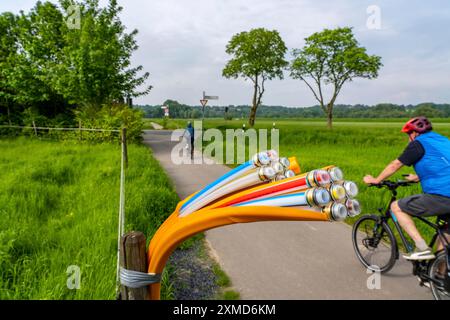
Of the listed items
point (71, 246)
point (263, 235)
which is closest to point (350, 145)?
point (263, 235)

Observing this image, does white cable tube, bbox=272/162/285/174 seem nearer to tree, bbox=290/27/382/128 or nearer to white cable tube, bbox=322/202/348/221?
white cable tube, bbox=322/202/348/221

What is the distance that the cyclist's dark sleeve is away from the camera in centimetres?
270

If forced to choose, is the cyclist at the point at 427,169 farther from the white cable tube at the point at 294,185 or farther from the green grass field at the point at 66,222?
the green grass field at the point at 66,222

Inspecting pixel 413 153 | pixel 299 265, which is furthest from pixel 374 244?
pixel 413 153

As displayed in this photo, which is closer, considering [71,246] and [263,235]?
[71,246]

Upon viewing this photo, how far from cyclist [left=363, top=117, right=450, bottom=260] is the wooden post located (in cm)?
269

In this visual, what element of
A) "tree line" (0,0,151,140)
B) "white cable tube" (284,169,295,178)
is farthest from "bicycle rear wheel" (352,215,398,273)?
"tree line" (0,0,151,140)

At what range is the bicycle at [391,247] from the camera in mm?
2812

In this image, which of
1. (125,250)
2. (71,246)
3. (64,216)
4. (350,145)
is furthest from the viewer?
(350,145)

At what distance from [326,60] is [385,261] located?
30.1 metres

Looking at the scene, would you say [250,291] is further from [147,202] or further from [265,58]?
[265,58]

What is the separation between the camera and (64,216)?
4.54 metres

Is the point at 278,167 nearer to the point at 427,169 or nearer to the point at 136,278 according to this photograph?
the point at 136,278

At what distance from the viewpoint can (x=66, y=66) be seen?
15016 mm
